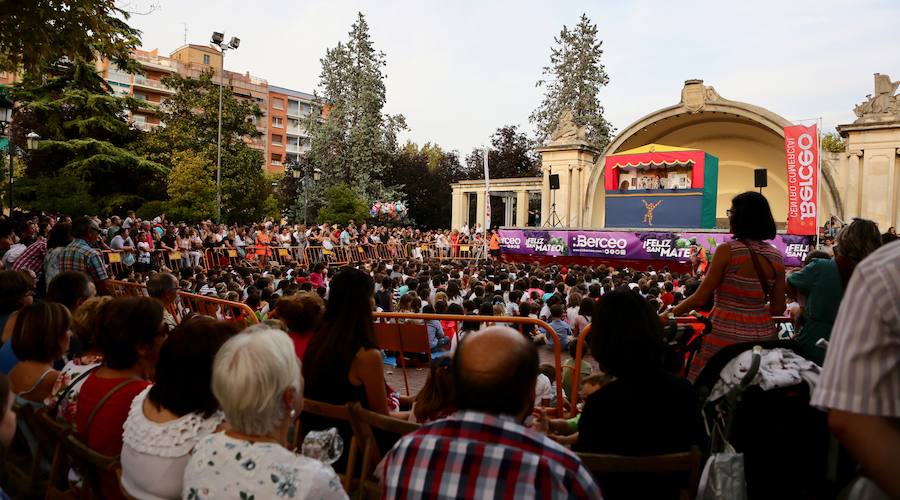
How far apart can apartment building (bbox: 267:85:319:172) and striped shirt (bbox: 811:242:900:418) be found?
81932 mm

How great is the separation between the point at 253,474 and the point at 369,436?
3.27ft

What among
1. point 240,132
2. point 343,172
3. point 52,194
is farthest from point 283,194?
point 52,194

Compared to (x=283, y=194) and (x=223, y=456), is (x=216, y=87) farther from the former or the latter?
(x=223, y=456)

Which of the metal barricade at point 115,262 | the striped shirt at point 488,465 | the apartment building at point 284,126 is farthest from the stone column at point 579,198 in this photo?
the apartment building at point 284,126

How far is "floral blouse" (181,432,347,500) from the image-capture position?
1940mm

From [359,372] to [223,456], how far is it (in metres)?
1.23

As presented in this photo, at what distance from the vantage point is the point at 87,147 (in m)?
31.3

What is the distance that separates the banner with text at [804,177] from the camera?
16906 millimetres

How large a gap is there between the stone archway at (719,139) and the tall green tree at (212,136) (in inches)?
780

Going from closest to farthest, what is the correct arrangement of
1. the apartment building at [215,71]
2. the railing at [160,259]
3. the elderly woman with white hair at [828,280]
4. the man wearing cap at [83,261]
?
the elderly woman with white hair at [828,280], the man wearing cap at [83,261], the railing at [160,259], the apartment building at [215,71]

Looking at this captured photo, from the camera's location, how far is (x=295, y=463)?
→ 198cm

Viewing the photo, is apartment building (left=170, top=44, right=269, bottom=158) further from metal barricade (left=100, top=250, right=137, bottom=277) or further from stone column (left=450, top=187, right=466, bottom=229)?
metal barricade (left=100, top=250, right=137, bottom=277)

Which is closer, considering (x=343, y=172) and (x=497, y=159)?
(x=343, y=172)

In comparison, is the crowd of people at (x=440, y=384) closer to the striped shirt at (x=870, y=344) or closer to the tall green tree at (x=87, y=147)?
the striped shirt at (x=870, y=344)
